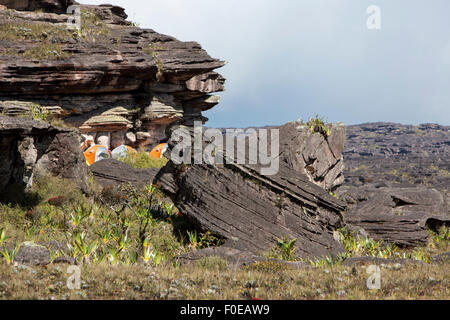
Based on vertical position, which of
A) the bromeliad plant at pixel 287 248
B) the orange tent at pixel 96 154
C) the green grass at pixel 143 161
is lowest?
the bromeliad plant at pixel 287 248

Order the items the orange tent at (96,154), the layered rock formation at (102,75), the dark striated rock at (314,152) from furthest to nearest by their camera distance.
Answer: the layered rock formation at (102,75) < the orange tent at (96,154) < the dark striated rock at (314,152)

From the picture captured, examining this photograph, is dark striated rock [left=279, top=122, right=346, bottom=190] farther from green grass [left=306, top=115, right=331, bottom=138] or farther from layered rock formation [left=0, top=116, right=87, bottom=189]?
layered rock formation [left=0, top=116, right=87, bottom=189]

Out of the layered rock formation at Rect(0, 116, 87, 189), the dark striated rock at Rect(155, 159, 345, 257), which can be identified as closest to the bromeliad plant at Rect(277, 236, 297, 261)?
the dark striated rock at Rect(155, 159, 345, 257)

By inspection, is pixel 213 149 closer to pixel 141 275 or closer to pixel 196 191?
pixel 196 191

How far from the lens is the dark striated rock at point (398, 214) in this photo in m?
17.4

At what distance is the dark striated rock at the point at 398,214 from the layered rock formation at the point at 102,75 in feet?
53.2

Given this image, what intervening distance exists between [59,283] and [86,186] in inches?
402

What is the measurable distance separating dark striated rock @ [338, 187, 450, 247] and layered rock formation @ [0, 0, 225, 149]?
16205mm

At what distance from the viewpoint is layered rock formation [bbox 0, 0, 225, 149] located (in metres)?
26.7

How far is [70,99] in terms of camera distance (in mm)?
29094

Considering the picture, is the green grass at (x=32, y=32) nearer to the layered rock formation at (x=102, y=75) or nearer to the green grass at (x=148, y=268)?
the layered rock formation at (x=102, y=75)

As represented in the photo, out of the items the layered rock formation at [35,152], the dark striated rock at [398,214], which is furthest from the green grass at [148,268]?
the dark striated rock at [398,214]
